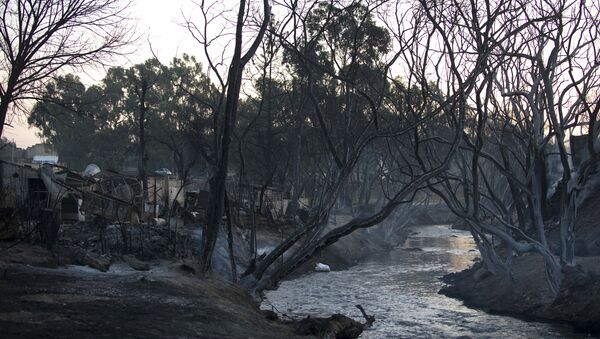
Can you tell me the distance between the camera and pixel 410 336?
13844mm

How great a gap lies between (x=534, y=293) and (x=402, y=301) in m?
3.90

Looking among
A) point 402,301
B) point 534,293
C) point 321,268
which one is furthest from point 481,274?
point 321,268

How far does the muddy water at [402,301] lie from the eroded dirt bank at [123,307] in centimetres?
474

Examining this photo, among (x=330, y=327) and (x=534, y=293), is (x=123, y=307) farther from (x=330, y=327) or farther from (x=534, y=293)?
(x=534, y=293)

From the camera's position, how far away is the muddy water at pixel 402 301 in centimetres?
1448

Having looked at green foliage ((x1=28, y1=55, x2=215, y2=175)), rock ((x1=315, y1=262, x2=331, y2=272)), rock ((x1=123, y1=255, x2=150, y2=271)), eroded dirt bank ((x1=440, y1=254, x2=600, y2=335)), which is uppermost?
green foliage ((x1=28, y1=55, x2=215, y2=175))

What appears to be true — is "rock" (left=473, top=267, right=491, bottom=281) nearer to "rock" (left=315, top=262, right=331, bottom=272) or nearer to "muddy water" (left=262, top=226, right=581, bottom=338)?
"muddy water" (left=262, top=226, right=581, bottom=338)

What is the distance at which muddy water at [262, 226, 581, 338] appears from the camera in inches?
570

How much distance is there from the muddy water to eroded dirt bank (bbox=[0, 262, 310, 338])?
474 centimetres

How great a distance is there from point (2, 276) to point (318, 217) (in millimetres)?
6211

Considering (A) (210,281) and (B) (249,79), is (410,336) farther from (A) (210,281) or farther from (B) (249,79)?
(B) (249,79)

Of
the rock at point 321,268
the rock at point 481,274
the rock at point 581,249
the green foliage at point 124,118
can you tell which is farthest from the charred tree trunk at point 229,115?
the green foliage at point 124,118

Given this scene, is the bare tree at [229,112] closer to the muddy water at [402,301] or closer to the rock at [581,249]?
the muddy water at [402,301]

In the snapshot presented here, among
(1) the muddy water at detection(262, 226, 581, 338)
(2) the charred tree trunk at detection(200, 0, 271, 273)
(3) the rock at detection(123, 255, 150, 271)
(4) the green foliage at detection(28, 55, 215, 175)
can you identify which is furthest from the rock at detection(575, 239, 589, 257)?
(4) the green foliage at detection(28, 55, 215, 175)
